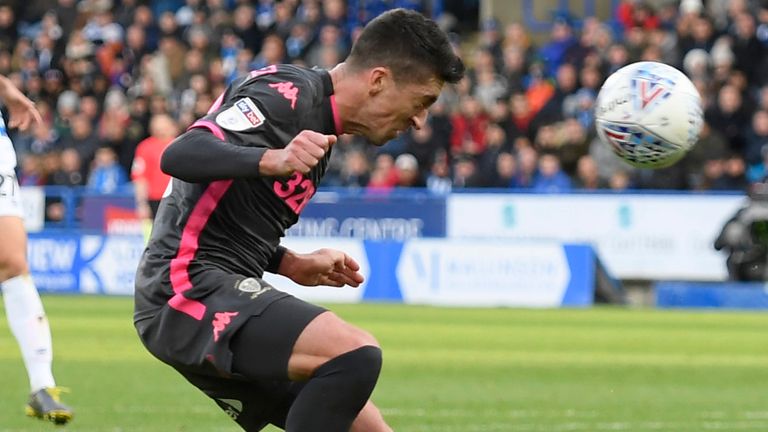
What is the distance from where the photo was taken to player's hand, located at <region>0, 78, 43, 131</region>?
310 inches

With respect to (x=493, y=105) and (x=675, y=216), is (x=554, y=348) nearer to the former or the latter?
(x=675, y=216)

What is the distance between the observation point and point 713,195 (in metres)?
20.5

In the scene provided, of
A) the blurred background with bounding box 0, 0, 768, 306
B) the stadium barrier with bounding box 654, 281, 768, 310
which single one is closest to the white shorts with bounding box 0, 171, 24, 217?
the blurred background with bounding box 0, 0, 768, 306

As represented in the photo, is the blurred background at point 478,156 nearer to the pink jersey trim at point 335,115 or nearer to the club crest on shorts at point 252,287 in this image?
the pink jersey trim at point 335,115

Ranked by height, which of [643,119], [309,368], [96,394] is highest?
[643,119]

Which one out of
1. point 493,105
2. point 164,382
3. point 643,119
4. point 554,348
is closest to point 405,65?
point 643,119

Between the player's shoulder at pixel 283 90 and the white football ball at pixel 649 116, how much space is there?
186 centimetres

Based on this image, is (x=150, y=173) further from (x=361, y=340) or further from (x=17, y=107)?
(x=361, y=340)

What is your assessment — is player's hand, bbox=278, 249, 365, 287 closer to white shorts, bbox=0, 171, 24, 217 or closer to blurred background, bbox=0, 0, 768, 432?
white shorts, bbox=0, 171, 24, 217

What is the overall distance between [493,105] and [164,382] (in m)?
13.3

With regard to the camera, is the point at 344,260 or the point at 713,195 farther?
the point at 713,195

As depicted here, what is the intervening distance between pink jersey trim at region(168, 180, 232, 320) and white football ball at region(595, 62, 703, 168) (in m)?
2.17

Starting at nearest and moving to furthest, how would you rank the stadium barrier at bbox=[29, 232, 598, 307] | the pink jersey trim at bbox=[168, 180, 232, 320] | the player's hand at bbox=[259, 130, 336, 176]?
the player's hand at bbox=[259, 130, 336, 176]
the pink jersey trim at bbox=[168, 180, 232, 320]
the stadium barrier at bbox=[29, 232, 598, 307]

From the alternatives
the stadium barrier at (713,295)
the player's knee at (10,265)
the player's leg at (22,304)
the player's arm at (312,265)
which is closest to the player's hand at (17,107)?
the player's leg at (22,304)
